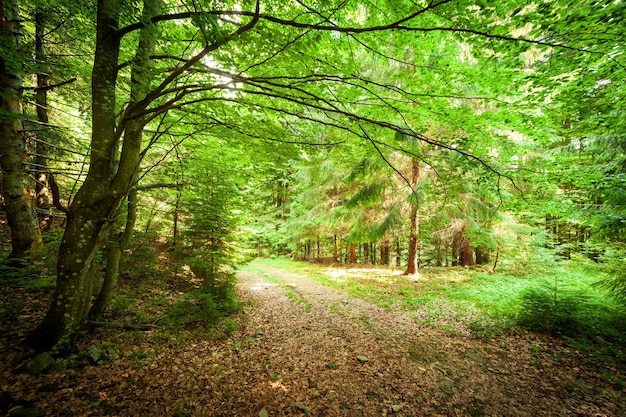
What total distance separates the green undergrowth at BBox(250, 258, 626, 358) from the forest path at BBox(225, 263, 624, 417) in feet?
2.42

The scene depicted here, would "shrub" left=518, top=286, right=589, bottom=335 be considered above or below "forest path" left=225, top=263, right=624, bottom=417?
above

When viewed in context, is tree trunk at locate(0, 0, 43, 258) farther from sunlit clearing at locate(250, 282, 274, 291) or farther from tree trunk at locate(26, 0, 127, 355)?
sunlit clearing at locate(250, 282, 274, 291)

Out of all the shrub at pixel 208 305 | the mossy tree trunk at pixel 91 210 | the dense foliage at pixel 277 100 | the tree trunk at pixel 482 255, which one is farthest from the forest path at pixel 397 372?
the tree trunk at pixel 482 255

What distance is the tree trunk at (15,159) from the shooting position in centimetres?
402

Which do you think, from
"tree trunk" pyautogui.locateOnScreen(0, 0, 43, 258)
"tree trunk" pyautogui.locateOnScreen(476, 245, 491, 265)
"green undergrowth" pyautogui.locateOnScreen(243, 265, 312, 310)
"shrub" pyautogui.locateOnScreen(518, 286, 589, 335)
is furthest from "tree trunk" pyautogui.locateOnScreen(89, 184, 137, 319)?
"tree trunk" pyautogui.locateOnScreen(476, 245, 491, 265)

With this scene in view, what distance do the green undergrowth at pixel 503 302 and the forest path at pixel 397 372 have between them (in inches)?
29.0

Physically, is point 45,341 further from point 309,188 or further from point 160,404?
point 309,188

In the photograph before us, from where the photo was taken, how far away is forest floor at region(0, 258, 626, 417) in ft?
10.5

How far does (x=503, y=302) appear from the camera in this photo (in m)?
7.71

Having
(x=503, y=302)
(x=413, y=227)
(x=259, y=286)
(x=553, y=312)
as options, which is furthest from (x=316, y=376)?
(x=413, y=227)

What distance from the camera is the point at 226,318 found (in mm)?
6234

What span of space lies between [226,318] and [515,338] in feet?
24.5

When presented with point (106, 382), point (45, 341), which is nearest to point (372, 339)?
point (106, 382)

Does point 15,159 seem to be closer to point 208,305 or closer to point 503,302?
point 208,305
